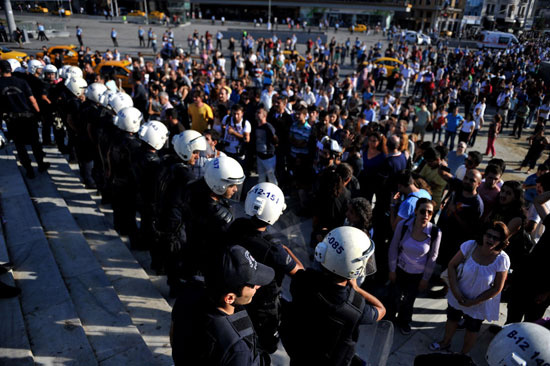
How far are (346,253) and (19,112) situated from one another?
6.74 metres

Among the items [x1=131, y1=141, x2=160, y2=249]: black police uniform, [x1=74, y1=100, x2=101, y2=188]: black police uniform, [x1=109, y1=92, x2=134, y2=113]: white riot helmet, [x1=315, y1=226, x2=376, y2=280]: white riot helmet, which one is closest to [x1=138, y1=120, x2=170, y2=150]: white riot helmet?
[x1=131, y1=141, x2=160, y2=249]: black police uniform

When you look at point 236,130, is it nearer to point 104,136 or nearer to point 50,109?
point 104,136

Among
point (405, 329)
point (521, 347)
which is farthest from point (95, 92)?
point (521, 347)

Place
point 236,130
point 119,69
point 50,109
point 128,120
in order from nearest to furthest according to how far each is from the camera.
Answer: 1. point 128,120
2. point 236,130
3. point 50,109
4. point 119,69

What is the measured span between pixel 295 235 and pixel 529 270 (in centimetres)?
352

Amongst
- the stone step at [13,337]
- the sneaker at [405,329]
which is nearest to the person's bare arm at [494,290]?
the sneaker at [405,329]

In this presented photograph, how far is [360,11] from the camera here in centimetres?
6475

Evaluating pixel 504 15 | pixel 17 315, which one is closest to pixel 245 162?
pixel 17 315

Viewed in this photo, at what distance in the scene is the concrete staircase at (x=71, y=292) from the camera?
3.36 metres

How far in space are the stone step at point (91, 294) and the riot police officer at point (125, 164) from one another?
690 millimetres

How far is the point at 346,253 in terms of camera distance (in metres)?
2.35

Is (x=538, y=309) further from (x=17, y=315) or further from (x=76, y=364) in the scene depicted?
(x=17, y=315)

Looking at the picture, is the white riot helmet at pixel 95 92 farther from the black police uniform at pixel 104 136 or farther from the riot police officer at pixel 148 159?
the riot police officer at pixel 148 159

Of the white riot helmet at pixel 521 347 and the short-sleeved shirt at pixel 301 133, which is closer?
the white riot helmet at pixel 521 347
